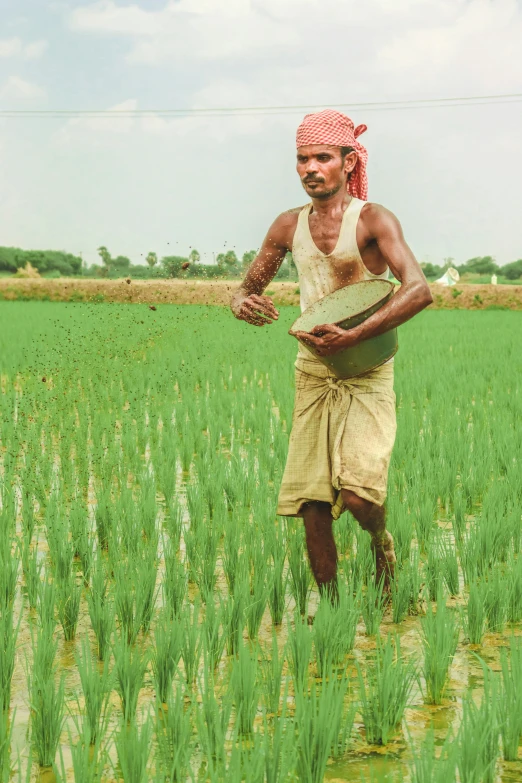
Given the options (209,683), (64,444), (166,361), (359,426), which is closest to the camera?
(209,683)

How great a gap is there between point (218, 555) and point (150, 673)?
46.4 inches

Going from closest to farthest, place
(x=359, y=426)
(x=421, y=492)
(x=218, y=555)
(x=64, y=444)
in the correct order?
(x=359, y=426) → (x=218, y=555) → (x=421, y=492) → (x=64, y=444)

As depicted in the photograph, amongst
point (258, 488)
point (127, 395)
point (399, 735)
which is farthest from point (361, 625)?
point (127, 395)

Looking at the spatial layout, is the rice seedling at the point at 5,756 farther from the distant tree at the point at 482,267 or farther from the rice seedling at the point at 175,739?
the distant tree at the point at 482,267

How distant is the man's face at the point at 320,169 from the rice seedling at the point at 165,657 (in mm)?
1259

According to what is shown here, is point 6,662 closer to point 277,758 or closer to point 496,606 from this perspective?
point 277,758

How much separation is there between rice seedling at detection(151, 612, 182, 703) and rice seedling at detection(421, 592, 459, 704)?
587mm

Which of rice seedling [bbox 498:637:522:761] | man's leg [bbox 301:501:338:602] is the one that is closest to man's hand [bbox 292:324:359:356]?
man's leg [bbox 301:501:338:602]

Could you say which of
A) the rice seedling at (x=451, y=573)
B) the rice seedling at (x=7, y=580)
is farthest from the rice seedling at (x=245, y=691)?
the rice seedling at (x=451, y=573)

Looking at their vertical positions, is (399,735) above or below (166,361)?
below

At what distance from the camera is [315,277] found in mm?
3018

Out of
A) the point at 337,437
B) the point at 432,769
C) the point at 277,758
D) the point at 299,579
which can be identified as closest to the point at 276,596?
the point at 299,579

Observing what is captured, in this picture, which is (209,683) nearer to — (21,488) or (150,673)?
(150,673)

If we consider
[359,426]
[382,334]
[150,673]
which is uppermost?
[382,334]
